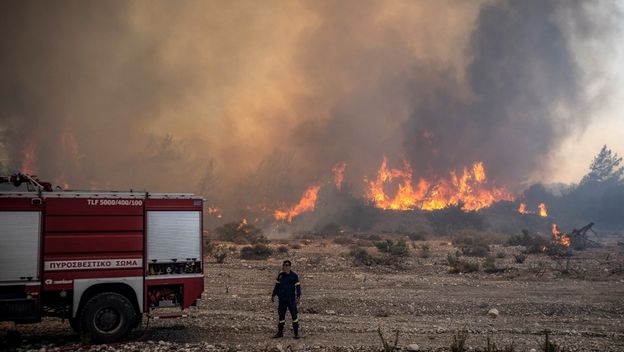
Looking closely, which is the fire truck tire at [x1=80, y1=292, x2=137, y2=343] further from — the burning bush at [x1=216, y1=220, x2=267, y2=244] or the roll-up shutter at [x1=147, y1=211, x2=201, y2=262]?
the burning bush at [x1=216, y1=220, x2=267, y2=244]

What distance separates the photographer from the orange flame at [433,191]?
2479 inches

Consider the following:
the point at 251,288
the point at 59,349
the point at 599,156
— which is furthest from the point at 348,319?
the point at 599,156

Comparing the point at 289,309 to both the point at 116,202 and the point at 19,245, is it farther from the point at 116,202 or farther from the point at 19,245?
the point at 19,245

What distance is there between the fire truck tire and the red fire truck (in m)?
0.02

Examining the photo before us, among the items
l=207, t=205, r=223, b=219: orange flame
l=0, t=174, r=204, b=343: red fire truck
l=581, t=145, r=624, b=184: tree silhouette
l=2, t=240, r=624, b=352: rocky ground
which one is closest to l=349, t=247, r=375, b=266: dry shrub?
l=2, t=240, r=624, b=352: rocky ground

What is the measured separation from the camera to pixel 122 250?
9.34 metres

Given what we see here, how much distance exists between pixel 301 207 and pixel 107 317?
53.1 metres

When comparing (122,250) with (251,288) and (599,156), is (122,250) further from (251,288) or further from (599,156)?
(599,156)

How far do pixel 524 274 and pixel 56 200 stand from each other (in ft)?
67.2

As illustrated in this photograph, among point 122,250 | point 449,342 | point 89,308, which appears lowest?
point 449,342

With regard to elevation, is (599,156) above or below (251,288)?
above

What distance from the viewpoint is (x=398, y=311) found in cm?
1395

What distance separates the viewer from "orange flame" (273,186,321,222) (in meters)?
61.2

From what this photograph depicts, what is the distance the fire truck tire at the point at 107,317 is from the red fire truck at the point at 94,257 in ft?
0.06
